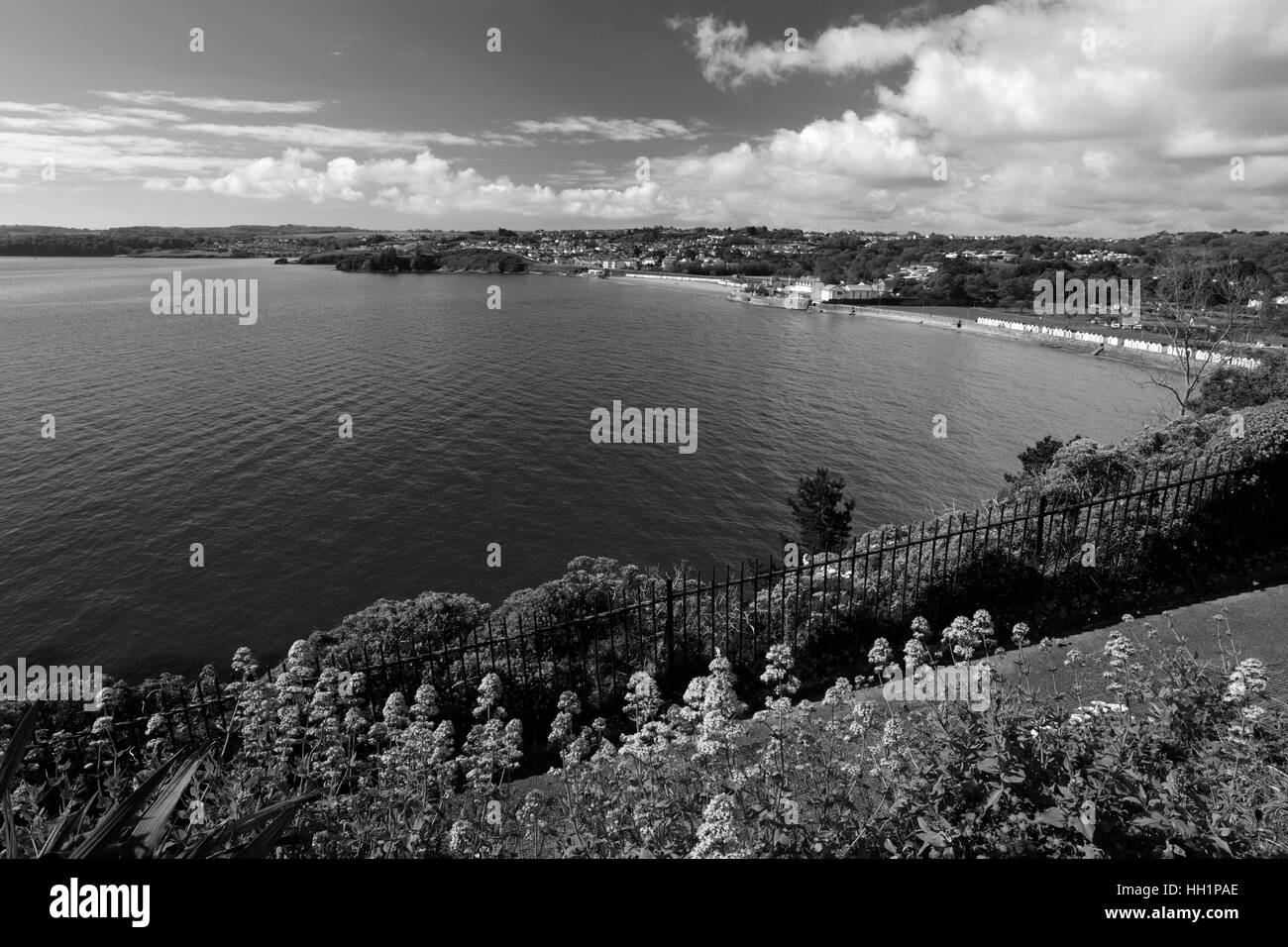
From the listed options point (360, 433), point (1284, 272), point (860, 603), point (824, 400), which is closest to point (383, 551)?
point (360, 433)

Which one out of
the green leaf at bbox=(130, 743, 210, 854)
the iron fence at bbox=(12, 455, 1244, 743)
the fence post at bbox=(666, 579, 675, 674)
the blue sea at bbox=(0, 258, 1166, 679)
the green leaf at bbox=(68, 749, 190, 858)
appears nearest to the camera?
the green leaf at bbox=(68, 749, 190, 858)

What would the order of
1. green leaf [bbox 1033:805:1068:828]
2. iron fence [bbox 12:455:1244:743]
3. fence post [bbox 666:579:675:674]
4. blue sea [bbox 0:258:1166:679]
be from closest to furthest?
green leaf [bbox 1033:805:1068:828] → iron fence [bbox 12:455:1244:743] → fence post [bbox 666:579:675:674] → blue sea [bbox 0:258:1166:679]

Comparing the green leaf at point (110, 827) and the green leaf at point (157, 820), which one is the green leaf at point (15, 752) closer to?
the green leaf at point (110, 827)

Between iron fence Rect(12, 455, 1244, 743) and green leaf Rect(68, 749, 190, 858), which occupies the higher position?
green leaf Rect(68, 749, 190, 858)

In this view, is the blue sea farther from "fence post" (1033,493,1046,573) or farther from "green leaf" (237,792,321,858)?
"green leaf" (237,792,321,858)

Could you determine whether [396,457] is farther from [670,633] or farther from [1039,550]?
[1039,550]

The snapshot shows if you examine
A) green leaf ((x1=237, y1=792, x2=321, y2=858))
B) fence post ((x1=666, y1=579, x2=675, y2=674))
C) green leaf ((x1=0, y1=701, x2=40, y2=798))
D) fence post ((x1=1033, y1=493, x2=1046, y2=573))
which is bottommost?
fence post ((x1=666, y1=579, x2=675, y2=674))

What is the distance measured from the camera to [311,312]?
92562 millimetres

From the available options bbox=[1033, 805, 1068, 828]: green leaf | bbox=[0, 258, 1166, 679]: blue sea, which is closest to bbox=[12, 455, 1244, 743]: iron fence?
bbox=[1033, 805, 1068, 828]: green leaf

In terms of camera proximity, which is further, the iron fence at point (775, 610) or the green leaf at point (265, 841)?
the iron fence at point (775, 610)

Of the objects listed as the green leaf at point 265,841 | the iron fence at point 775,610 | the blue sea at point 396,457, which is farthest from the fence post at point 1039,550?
the green leaf at point 265,841

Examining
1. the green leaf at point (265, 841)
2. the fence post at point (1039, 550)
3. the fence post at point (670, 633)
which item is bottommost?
the fence post at point (670, 633)

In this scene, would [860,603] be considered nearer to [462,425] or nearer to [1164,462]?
[1164,462]
